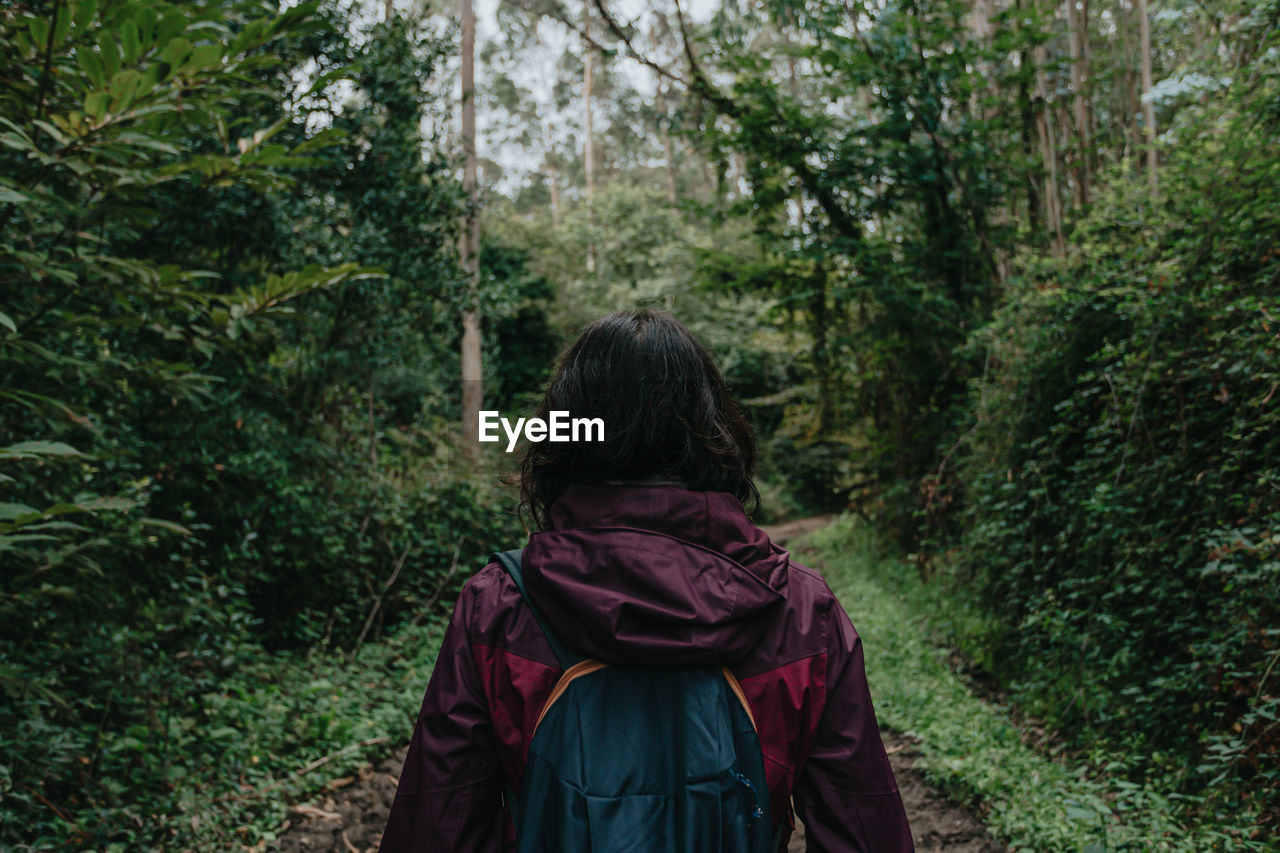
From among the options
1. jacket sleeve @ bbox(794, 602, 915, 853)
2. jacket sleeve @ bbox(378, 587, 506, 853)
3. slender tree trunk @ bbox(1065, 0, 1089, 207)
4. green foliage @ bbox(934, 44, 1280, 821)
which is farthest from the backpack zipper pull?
slender tree trunk @ bbox(1065, 0, 1089, 207)

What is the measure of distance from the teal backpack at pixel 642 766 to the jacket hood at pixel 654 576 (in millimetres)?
59

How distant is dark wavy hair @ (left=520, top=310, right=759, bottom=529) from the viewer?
1.40 meters

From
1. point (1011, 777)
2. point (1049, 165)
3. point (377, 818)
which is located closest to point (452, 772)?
point (377, 818)

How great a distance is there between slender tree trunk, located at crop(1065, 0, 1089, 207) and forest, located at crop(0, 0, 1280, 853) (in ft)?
0.44

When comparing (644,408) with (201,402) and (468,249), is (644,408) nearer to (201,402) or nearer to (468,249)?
(201,402)

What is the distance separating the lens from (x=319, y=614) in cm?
640

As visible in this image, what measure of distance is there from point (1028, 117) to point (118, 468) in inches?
338

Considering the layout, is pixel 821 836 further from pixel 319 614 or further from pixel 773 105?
pixel 773 105

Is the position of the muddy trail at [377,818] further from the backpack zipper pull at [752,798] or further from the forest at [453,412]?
the backpack zipper pull at [752,798]

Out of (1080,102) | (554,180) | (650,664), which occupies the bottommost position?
(650,664)

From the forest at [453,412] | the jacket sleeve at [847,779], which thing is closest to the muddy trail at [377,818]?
the forest at [453,412]

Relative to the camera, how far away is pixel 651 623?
1270mm

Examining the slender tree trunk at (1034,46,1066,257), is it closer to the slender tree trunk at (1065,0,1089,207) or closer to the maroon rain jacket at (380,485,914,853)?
the slender tree trunk at (1065,0,1089,207)

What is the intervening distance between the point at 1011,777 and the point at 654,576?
361cm
